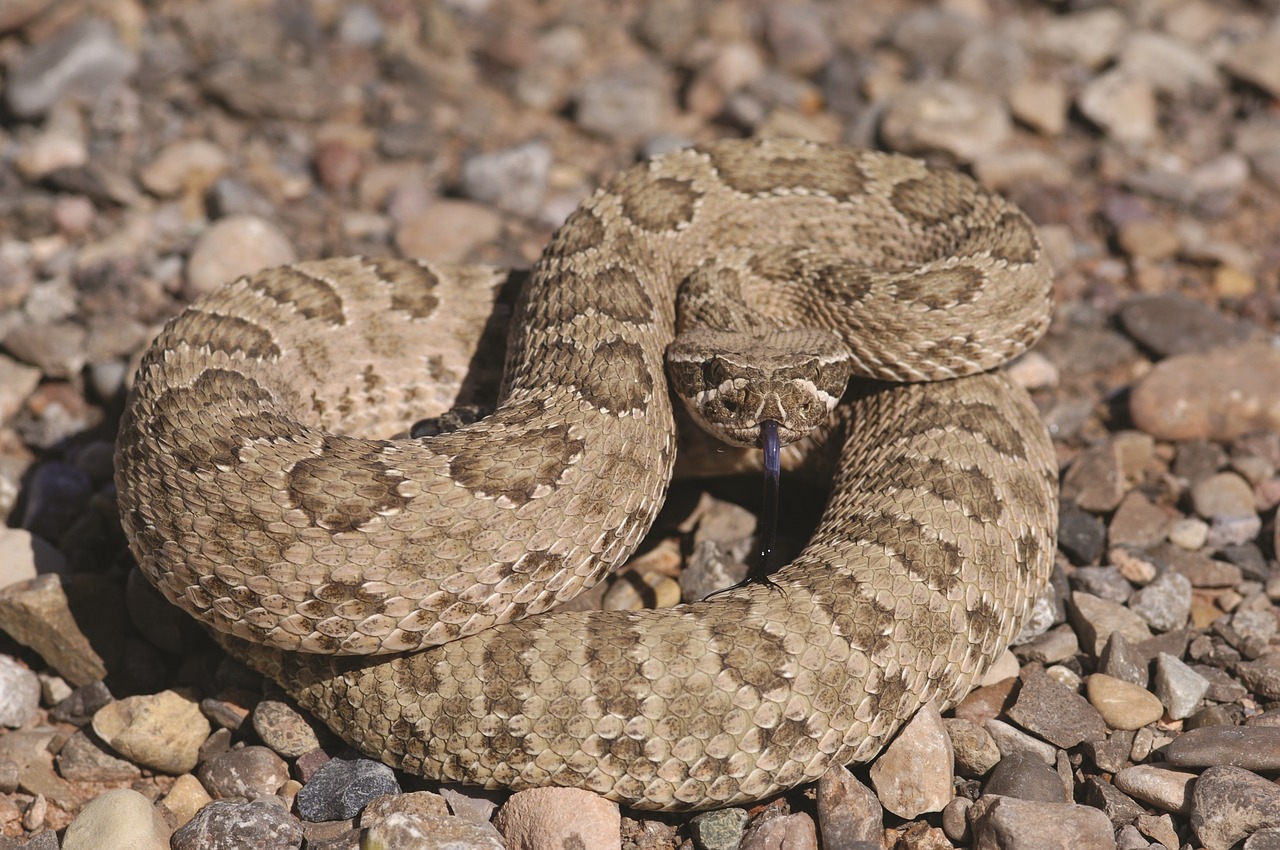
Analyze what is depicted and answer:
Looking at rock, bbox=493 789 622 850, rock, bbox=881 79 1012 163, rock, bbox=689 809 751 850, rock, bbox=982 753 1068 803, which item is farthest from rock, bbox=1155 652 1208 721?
rock, bbox=881 79 1012 163

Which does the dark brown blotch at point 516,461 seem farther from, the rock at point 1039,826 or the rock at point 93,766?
the rock at point 1039,826

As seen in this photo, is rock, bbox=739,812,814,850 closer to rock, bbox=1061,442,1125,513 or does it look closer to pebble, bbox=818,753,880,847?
pebble, bbox=818,753,880,847

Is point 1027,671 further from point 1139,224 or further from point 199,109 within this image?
point 199,109

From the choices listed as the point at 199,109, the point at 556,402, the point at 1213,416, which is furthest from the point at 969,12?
the point at 556,402

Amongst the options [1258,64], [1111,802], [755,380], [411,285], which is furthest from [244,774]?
[1258,64]

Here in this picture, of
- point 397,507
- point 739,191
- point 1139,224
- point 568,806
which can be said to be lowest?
point 1139,224

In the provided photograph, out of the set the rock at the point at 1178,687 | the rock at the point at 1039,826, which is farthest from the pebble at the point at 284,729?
the rock at the point at 1178,687

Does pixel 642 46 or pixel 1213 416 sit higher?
pixel 642 46
